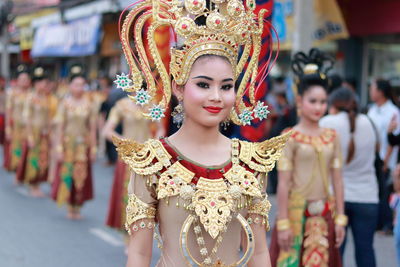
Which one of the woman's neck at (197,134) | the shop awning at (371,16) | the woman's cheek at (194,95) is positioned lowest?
the woman's neck at (197,134)

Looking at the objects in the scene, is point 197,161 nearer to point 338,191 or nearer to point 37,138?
point 338,191

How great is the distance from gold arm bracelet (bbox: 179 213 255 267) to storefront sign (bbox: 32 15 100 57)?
1595 cm

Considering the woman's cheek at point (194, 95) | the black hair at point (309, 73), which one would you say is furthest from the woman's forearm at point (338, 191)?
the woman's cheek at point (194, 95)

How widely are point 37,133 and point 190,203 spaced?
9317 millimetres

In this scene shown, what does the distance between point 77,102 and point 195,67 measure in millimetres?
6721

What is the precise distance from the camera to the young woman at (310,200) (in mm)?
5023

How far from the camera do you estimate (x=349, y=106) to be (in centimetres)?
577

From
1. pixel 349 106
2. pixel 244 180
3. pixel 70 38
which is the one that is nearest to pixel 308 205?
pixel 349 106

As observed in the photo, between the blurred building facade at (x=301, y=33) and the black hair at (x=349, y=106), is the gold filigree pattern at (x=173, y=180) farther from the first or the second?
the blurred building facade at (x=301, y=33)

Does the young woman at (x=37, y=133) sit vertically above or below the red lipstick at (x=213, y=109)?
below

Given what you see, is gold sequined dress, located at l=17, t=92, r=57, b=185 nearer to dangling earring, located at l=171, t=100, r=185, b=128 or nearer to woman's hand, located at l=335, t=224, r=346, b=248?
woman's hand, located at l=335, t=224, r=346, b=248

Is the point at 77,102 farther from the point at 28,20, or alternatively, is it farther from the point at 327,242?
the point at 28,20

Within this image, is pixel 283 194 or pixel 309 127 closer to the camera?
pixel 283 194

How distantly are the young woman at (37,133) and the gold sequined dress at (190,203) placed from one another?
886cm
